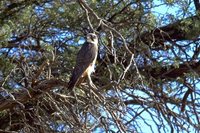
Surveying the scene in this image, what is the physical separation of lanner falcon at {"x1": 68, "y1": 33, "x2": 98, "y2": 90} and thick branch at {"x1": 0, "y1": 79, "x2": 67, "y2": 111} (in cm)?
26

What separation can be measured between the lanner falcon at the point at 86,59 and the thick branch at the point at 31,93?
26 cm

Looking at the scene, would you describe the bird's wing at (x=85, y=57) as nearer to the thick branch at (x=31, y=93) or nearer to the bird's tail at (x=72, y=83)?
the bird's tail at (x=72, y=83)

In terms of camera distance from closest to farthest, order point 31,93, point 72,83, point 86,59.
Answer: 1. point 72,83
2. point 31,93
3. point 86,59

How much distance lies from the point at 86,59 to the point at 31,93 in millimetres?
844

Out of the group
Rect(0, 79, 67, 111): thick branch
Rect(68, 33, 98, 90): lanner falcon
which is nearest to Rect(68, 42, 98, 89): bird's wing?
Rect(68, 33, 98, 90): lanner falcon

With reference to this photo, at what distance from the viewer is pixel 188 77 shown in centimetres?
633

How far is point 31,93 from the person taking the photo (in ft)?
17.8

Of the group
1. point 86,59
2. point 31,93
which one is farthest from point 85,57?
point 31,93

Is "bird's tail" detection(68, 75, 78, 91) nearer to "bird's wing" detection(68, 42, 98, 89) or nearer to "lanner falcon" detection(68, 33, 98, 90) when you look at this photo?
"lanner falcon" detection(68, 33, 98, 90)

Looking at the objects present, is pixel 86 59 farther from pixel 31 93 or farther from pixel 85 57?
pixel 31 93

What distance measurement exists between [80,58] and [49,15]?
1.26 m

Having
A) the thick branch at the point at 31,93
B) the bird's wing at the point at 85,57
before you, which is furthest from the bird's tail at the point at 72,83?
the bird's wing at the point at 85,57

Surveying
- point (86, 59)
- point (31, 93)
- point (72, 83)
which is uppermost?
Answer: point (86, 59)

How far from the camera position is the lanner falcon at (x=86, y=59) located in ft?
18.2
